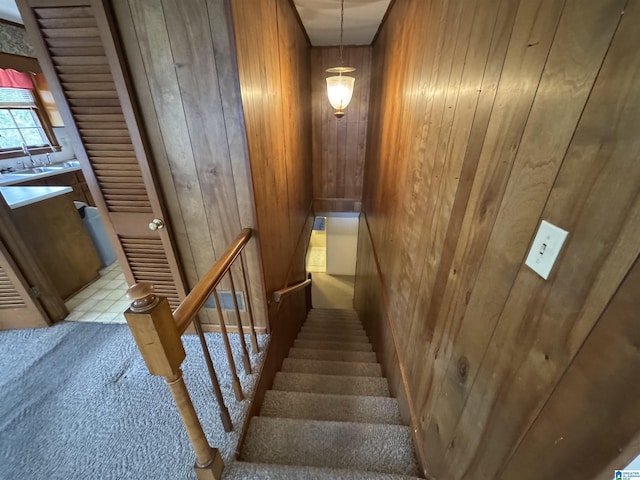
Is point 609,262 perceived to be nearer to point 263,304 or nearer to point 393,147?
point 263,304

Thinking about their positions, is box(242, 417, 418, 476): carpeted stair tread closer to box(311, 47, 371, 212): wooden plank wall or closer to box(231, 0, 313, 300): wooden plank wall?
box(231, 0, 313, 300): wooden plank wall

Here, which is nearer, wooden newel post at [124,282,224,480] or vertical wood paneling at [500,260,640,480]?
vertical wood paneling at [500,260,640,480]

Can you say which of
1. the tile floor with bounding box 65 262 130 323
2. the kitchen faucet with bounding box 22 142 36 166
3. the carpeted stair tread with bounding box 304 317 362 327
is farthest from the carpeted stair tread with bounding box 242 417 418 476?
the kitchen faucet with bounding box 22 142 36 166

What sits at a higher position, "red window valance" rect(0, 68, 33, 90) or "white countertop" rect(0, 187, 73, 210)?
"red window valance" rect(0, 68, 33, 90)

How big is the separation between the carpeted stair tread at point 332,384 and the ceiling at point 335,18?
306cm

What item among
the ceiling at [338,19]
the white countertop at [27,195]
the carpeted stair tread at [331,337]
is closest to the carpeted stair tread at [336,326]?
the carpeted stair tread at [331,337]

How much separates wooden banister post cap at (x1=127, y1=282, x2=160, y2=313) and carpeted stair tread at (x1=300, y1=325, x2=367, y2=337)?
9.48ft

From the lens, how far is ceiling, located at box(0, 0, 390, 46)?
2316 millimetres

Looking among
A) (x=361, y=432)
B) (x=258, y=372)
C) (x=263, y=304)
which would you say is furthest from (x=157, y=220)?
(x=361, y=432)

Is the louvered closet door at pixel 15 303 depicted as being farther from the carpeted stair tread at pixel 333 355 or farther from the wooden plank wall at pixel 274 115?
the carpeted stair tread at pixel 333 355

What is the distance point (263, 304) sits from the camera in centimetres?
177

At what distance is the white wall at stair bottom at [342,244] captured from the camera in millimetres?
5496

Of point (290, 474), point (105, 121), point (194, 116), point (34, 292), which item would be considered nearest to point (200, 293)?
point (290, 474)

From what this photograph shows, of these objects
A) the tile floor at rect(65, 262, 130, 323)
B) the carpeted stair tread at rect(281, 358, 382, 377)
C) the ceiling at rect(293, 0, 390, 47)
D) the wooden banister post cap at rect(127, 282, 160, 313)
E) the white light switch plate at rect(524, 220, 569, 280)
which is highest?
the ceiling at rect(293, 0, 390, 47)
